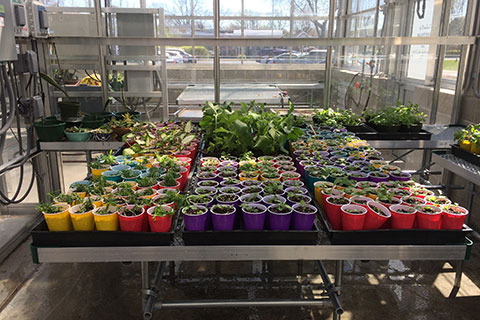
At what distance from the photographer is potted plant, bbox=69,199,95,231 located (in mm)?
1701

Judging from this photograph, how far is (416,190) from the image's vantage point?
2.06 m

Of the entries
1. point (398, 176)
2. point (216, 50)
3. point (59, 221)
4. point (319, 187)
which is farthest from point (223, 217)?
point (216, 50)

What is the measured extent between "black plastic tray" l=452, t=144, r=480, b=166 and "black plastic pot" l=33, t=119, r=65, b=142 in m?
3.34

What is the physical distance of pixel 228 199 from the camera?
1948 millimetres

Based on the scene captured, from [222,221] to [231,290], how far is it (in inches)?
50.9

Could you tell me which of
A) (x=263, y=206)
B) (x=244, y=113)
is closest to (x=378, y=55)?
(x=244, y=113)

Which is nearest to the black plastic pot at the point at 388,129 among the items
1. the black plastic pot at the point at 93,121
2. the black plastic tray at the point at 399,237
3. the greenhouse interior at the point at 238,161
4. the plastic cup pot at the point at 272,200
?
the greenhouse interior at the point at 238,161

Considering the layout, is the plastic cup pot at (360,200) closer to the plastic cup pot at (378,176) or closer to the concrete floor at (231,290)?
the plastic cup pot at (378,176)

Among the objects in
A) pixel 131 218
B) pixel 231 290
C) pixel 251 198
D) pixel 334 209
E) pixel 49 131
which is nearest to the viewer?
pixel 131 218

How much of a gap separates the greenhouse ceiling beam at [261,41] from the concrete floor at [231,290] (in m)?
2.04

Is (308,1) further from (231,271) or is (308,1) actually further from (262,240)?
(262,240)

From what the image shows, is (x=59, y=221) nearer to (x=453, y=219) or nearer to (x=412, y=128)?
(x=453, y=219)

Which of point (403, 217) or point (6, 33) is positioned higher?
point (6, 33)

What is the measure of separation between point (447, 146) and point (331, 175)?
1981 mm
